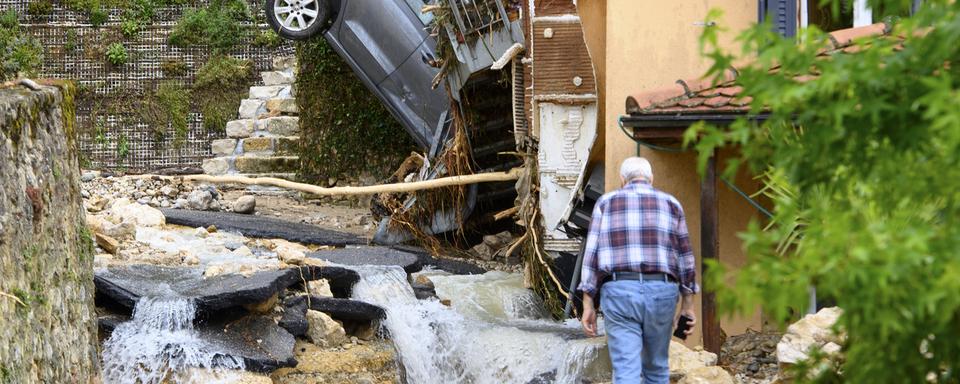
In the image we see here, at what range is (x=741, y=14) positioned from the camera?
10500mm

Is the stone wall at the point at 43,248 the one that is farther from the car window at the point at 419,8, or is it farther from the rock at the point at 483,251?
the car window at the point at 419,8

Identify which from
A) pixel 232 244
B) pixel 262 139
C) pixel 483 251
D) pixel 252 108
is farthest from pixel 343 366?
pixel 252 108

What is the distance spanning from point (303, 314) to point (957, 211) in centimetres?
781

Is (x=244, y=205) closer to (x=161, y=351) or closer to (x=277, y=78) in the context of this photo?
(x=277, y=78)

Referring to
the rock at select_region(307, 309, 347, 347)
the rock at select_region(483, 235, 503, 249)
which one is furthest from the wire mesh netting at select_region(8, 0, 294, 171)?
the rock at select_region(307, 309, 347, 347)

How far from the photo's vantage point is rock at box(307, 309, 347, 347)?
10312mm

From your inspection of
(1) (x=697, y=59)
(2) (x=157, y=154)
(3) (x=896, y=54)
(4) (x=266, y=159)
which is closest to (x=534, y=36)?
(1) (x=697, y=59)

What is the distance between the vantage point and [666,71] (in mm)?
10656

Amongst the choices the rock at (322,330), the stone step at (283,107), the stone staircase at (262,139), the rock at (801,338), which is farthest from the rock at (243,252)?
the stone step at (283,107)

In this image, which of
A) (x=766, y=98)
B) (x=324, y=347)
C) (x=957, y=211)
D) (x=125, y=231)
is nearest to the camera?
(x=957, y=211)

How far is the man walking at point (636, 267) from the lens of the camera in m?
7.22

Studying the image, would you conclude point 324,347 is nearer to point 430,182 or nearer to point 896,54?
point 430,182

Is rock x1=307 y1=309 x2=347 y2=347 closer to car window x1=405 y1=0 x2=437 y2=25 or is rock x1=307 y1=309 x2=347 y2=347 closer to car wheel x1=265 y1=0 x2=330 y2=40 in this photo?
car window x1=405 y1=0 x2=437 y2=25

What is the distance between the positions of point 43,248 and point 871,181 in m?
4.99
